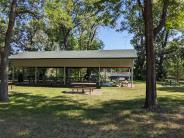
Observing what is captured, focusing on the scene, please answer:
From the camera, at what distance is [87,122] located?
12.0 m

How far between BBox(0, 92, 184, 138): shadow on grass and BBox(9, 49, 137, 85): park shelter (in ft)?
64.3

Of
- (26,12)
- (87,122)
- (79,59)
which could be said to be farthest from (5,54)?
(79,59)

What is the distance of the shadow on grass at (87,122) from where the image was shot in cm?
1019

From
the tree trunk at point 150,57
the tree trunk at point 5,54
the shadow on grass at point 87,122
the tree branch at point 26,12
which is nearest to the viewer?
the shadow on grass at point 87,122

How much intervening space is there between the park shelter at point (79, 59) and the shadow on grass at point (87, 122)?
19601mm

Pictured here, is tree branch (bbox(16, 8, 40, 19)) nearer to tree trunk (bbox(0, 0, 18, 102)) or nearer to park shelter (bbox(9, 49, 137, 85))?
tree trunk (bbox(0, 0, 18, 102))

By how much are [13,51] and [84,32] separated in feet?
41.9

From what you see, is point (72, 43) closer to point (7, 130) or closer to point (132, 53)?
point (132, 53)

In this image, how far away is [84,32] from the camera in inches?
2344

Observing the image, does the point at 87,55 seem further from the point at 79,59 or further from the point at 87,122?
the point at 87,122

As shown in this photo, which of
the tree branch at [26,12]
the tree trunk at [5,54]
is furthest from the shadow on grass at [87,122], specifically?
the tree branch at [26,12]

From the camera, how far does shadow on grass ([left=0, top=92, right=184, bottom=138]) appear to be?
33.4 ft

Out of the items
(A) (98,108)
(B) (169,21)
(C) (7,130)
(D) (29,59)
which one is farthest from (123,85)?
(C) (7,130)

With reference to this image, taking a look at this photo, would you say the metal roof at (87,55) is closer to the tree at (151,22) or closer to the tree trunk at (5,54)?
the tree at (151,22)
